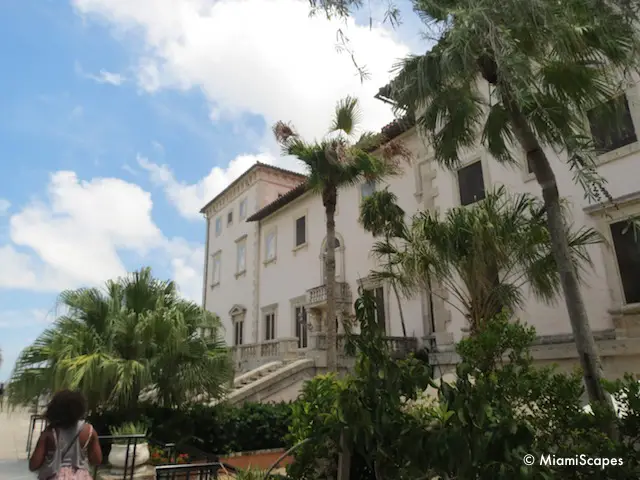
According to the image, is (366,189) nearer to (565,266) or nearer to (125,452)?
(565,266)

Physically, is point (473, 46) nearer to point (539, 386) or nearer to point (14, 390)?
point (539, 386)

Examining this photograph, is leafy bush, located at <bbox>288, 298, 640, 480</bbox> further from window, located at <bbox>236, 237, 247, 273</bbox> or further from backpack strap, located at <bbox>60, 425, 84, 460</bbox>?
window, located at <bbox>236, 237, 247, 273</bbox>

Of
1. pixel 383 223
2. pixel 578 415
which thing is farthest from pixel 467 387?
pixel 383 223

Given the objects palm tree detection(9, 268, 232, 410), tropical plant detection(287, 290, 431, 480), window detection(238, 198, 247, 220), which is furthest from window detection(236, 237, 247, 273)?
tropical plant detection(287, 290, 431, 480)

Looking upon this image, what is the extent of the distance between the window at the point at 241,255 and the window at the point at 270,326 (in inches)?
173

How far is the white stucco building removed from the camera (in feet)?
36.2

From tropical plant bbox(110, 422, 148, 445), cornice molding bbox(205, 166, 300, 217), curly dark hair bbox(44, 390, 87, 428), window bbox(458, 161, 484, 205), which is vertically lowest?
tropical plant bbox(110, 422, 148, 445)

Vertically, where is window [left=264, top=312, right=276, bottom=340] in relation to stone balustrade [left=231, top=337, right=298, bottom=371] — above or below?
above

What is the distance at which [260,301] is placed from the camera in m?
26.6

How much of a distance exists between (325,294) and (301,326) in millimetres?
3519

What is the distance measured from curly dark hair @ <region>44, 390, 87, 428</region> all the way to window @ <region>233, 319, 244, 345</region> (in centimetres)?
2459

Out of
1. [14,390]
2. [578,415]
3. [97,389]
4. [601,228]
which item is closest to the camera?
[578,415]

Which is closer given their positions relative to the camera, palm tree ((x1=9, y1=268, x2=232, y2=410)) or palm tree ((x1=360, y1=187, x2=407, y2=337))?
palm tree ((x1=9, y1=268, x2=232, y2=410))

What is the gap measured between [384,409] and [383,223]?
8319 millimetres
